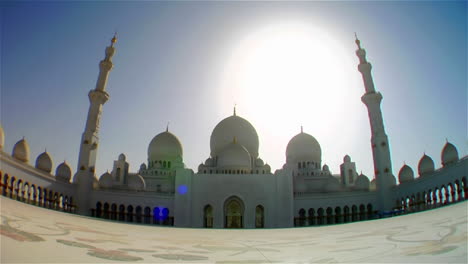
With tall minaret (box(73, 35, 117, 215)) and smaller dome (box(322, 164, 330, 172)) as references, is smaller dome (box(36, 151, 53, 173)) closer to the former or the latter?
tall minaret (box(73, 35, 117, 215))

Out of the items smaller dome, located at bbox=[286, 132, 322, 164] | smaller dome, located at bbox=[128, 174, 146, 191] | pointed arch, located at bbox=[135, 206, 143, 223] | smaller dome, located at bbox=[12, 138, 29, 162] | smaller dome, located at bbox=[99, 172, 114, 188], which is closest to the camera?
smaller dome, located at bbox=[12, 138, 29, 162]

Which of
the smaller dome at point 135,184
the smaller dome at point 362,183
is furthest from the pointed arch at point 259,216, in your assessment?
the smaller dome at point 135,184

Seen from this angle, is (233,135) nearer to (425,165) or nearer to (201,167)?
(201,167)

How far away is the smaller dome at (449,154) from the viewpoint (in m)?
22.1

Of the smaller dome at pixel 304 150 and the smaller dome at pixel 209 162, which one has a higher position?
the smaller dome at pixel 304 150

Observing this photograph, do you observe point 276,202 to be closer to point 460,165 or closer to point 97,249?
point 460,165

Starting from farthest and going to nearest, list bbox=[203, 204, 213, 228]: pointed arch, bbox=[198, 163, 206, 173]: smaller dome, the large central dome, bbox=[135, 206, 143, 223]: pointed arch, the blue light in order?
the large central dome, bbox=[198, 163, 206, 173]: smaller dome, bbox=[135, 206, 143, 223]: pointed arch, the blue light, bbox=[203, 204, 213, 228]: pointed arch

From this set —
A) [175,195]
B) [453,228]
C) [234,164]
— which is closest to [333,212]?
[234,164]

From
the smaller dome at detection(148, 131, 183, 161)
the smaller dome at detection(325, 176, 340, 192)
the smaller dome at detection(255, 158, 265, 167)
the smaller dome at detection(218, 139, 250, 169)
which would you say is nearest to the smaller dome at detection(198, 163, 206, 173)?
the smaller dome at detection(218, 139, 250, 169)

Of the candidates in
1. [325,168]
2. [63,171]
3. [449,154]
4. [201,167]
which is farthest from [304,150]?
[63,171]

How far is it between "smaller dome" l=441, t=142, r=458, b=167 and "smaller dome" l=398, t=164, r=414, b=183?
4.37 meters

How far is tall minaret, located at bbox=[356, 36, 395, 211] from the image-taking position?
26141 mm

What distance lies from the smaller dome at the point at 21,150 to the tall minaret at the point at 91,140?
11.6 ft

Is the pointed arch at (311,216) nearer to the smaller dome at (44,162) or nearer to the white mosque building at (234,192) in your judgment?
the white mosque building at (234,192)
